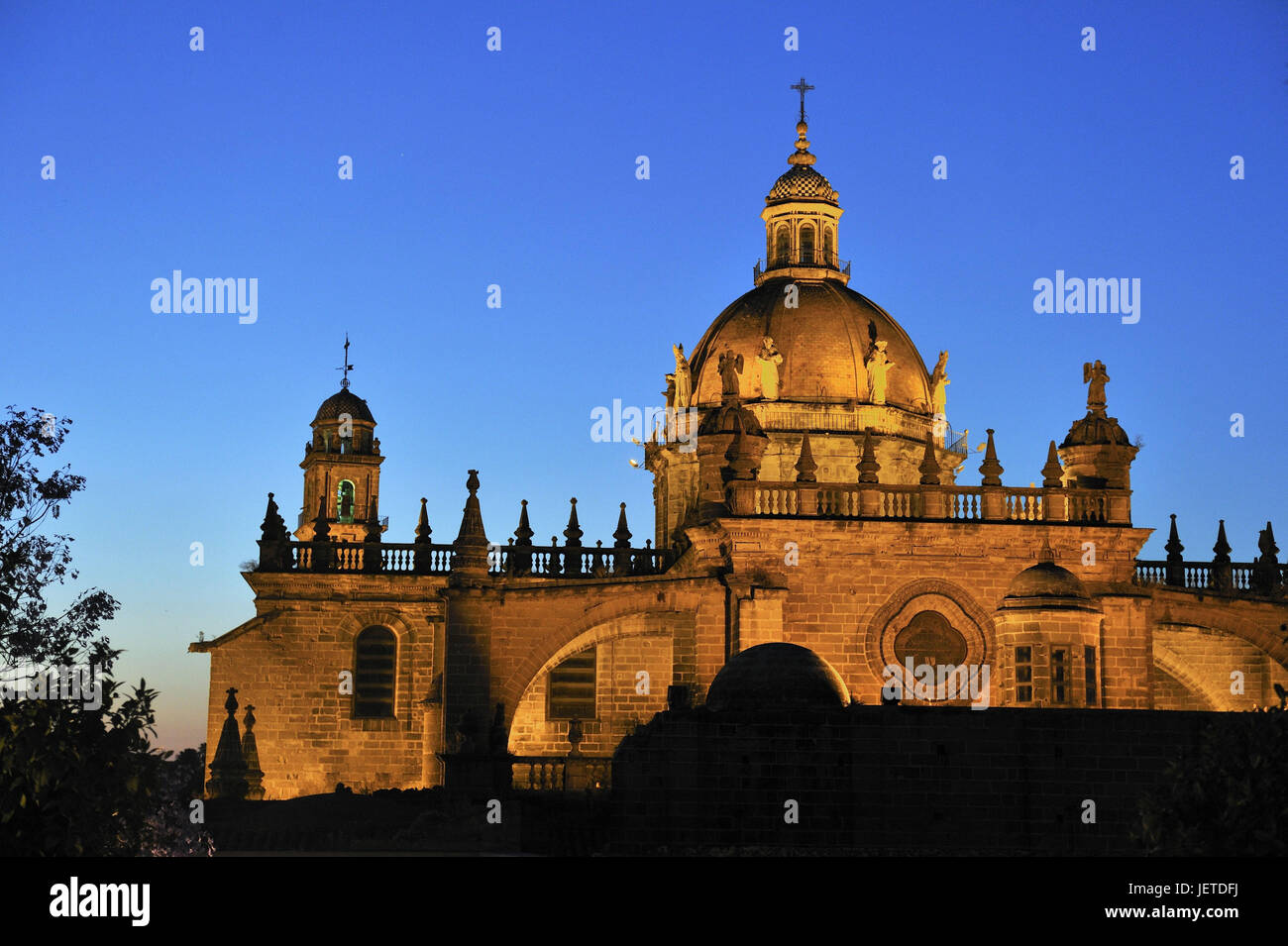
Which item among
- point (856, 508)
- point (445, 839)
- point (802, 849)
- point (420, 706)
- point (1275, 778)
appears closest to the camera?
point (1275, 778)

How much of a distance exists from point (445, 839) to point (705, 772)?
493 cm

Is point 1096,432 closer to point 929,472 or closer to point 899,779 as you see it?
point 929,472

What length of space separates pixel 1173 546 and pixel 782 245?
44.6ft

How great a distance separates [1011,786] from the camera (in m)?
33.4

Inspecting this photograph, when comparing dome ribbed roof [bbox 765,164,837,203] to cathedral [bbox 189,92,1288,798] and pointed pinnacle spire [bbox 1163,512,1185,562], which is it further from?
pointed pinnacle spire [bbox 1163,512,1185,562]

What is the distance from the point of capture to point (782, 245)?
187ft

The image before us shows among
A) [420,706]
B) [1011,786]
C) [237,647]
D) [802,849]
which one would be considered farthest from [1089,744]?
[237,647]

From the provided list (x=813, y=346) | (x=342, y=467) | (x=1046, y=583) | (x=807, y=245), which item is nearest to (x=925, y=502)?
(x=1046, y=583)

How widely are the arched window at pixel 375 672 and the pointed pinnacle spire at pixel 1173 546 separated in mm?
19694

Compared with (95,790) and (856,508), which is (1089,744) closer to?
(856,508)

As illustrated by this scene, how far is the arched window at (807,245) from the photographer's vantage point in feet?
186

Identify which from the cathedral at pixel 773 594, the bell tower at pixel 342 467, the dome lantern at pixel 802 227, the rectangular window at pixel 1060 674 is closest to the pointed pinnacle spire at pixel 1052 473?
the cathedral at pixel 773 594

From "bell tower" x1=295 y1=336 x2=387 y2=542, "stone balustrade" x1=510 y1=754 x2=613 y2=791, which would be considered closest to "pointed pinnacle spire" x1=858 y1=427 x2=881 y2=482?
"stone balustrade" x1=510 y1=754 x2=613 y2=791

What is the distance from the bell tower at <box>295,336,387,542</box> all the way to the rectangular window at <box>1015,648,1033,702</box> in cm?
3580
